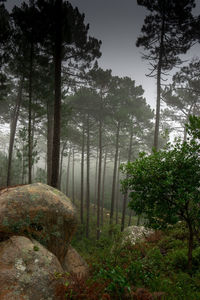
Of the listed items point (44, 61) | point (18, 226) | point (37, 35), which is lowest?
point (18, 226)

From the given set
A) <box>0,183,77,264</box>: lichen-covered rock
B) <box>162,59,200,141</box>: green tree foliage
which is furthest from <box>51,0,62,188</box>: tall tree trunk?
<box>162,59,200,141</box>: green tree foliage

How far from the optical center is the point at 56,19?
7.75 metres

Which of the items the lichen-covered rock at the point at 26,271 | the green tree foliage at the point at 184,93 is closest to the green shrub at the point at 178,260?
the lichen-covered rock at the point at 26,271

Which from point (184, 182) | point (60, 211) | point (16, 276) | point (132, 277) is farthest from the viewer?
point (60, 211)

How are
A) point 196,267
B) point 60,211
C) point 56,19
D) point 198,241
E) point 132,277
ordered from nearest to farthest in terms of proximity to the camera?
1. point 132,277
2. point 196,267
3. point 60,211
4. point 198,241
5. point 56,19

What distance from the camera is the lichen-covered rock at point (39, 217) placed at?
4090mm

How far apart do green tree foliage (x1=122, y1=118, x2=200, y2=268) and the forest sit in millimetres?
27

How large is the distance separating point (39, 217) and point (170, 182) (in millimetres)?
3941

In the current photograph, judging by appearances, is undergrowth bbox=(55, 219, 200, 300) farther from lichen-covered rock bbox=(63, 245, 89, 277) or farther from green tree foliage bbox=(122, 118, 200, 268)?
green tree foliage bbox=(122, 118, 200, 268)

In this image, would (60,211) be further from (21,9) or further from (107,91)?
(107,91)

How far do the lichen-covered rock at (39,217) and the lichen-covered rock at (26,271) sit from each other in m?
0.42

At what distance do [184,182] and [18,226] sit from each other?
15.2 feet

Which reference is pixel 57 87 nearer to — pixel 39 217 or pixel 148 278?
pixel 39 217

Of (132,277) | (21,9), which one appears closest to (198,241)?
(132,277)
